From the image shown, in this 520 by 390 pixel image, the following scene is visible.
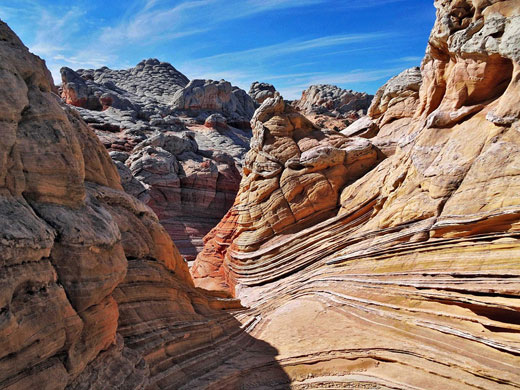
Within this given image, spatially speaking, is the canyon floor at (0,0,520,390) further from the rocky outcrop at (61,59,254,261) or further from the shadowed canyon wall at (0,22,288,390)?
the rocky outcrop at (61,59,254,261)

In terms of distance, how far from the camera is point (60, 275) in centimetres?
419

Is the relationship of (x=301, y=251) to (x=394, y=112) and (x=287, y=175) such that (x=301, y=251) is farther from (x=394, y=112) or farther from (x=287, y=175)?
(x=394, y=112)

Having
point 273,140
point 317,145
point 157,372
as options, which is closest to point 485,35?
point 317,145

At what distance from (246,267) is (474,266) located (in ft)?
27.1

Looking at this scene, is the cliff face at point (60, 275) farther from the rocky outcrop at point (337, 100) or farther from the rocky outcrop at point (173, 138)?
the rocky outcrop at point (337, 100)

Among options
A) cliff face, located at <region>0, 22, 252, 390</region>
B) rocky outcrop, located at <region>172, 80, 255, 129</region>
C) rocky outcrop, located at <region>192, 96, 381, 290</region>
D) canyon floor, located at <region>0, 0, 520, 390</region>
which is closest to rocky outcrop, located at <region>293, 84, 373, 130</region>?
rocky outcrop, located at <region>172, 80, 255, 129</region>

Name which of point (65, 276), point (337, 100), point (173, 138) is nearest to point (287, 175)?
point (65, 276)

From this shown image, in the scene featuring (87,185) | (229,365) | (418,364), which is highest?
(87,185)

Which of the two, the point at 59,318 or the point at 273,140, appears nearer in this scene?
the point at 59,318

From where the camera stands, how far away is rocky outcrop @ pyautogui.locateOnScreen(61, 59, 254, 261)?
24844 mm

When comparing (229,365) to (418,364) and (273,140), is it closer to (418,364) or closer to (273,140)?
(418,364)

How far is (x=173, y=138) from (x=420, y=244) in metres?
23.2

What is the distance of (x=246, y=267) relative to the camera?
45.0 ft

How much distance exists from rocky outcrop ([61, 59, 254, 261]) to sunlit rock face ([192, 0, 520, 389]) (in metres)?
12.1
